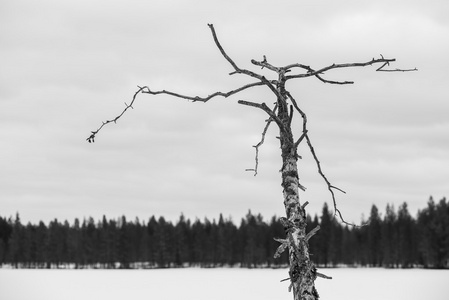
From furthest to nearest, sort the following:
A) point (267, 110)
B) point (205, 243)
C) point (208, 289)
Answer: point (205, 243) → point (208, 289) → point (267, 110)

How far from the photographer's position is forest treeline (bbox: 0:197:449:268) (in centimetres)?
14662

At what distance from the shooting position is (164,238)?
159625mm

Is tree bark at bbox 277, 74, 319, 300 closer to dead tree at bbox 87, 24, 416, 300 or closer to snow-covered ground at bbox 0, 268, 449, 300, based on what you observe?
dead tree at bbox 87, 24, 416, 300

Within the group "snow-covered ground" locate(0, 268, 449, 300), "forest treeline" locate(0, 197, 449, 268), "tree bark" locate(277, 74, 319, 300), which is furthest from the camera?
"forest treeline" locate(0, 197, 449, 268)

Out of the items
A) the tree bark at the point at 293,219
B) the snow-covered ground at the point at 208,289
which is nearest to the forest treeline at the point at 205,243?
the snow-covered ground at the point at 208,289

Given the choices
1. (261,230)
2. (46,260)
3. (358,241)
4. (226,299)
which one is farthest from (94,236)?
(226,299)

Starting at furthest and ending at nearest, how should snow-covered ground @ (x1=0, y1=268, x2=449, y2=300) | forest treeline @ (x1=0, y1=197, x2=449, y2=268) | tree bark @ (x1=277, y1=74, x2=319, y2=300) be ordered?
forest treeline @ (x1=0, y1=197, x2=449, y2=268) → snow-covered ground @ (x1=0, y1=268, x2=449, y2=300) → tree bark @ (x1=277, y1=74, x2=319, y2=300)

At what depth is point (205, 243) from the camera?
163 meters

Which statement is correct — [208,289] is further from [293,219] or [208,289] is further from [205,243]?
[205,243]

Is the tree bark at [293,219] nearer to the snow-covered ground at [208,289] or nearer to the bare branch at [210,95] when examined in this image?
the bare branch at [210,95]

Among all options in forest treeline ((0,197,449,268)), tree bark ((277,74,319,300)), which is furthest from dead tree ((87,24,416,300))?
forest treeline ((0,197,449,268))

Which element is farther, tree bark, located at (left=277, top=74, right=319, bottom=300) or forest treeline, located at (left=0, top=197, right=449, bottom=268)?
forest treeline, located at (left=0, top=197, right=449, bottom=268)

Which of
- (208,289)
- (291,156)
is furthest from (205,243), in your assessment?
(291,156)

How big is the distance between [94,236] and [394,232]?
80.5 m
